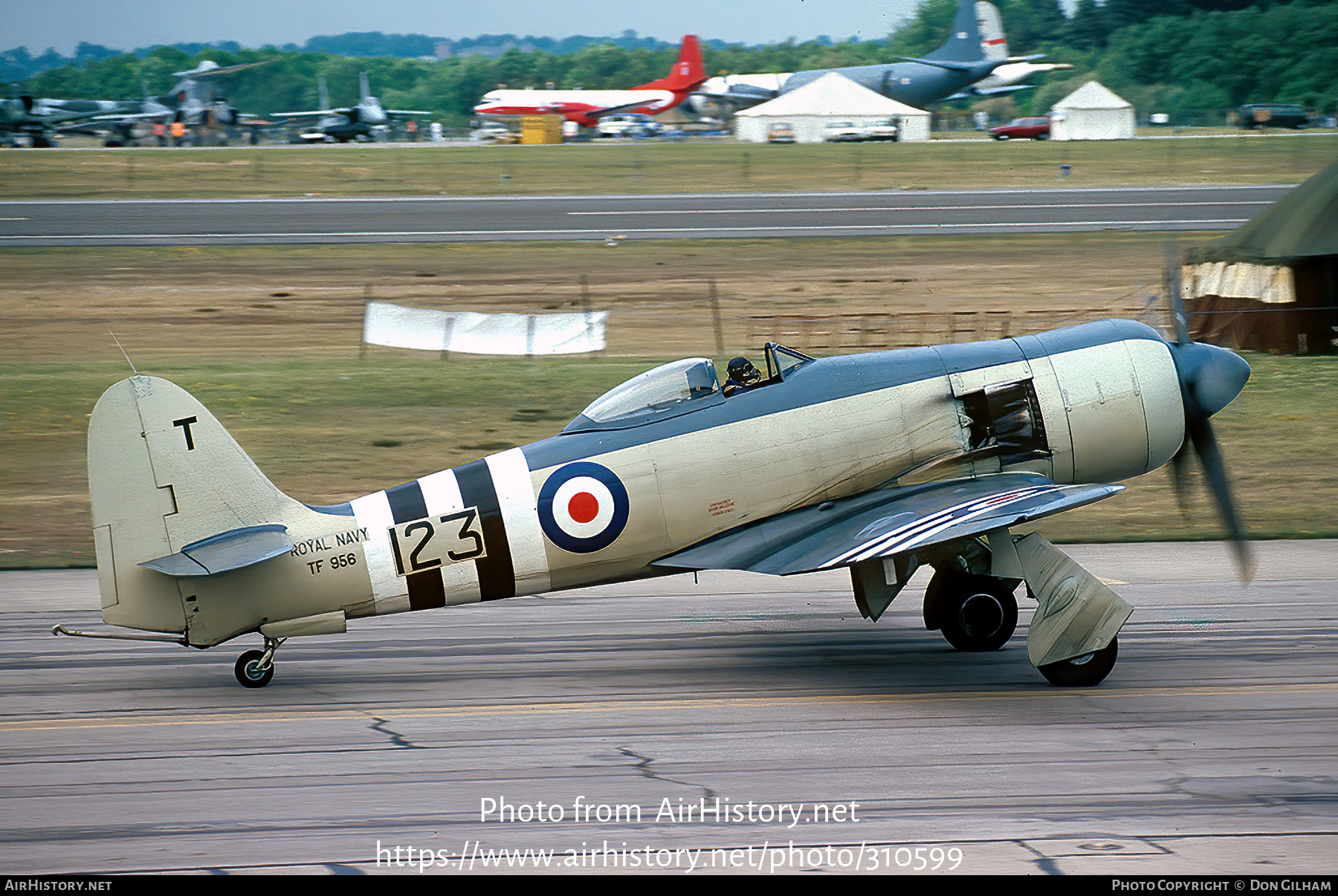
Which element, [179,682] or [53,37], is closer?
Result: [179,682]

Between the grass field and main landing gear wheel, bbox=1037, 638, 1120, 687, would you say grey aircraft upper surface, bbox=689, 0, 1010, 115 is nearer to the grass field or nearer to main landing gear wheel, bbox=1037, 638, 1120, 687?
the grass field

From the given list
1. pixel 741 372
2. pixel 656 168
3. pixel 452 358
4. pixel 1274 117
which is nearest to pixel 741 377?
pixel 741 372

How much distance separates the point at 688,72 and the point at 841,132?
3154cm

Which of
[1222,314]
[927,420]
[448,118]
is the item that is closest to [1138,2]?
[448,118]

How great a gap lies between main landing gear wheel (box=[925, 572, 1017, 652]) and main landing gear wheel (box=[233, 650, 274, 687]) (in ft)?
17.8

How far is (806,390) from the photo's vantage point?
10070 mm

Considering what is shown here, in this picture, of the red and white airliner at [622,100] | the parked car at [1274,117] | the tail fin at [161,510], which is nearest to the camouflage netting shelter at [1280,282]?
the tail fin at [161,510]

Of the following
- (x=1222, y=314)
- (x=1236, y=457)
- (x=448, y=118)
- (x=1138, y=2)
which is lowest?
(x=1236, y=457)

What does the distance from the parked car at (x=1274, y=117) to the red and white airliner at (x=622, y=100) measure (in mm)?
40284

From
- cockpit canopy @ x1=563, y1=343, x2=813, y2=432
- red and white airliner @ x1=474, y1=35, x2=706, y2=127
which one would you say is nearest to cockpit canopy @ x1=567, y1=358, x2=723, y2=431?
cockpit canopy @ x1=563, y1=343, x2=813, y2=432

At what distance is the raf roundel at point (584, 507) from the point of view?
31.4 ft

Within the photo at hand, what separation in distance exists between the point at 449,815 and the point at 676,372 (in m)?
4.17

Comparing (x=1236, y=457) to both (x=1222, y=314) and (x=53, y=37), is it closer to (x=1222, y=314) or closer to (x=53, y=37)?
(x=1222, y=314)

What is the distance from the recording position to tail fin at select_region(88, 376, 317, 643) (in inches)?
352
